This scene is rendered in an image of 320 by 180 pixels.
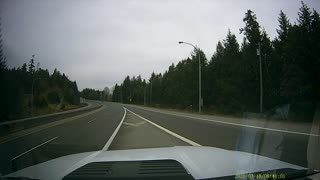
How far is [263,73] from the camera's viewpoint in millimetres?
59375

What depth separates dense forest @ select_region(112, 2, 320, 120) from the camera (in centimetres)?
3934

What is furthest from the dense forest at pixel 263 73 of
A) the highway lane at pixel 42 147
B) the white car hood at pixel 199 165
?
the white car hood at pixel 199 165

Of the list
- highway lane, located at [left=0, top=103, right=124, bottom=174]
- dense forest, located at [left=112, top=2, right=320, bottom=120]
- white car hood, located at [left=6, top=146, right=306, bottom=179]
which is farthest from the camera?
dense forest, located at [left=112, top=2, right=320, bottom=120]

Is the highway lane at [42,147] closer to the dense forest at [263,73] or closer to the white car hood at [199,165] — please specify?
the white car hood at [199,165]

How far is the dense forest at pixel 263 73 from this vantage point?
3934 cm

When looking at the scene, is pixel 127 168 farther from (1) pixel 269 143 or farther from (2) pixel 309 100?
(2) pixel 309 100

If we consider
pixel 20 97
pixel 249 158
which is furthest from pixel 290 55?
pixel 249 158

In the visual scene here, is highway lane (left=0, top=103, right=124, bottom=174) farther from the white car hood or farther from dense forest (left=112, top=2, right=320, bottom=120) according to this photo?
dense forest (left=112, top=2, right=320, bottom=120)

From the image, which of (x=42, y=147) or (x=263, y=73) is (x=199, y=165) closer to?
(x=42, y=147)

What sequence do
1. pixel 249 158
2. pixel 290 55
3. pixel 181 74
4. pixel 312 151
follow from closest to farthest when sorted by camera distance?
pixel 249 158
pixel 312 151
pixel 290 55
pixel 181 74

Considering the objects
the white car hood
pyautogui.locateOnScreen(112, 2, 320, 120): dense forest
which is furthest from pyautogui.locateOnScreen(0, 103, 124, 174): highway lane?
pyautogui.locateOnScreen(112, 2, 320, 120): dense forest

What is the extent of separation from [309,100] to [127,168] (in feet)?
122

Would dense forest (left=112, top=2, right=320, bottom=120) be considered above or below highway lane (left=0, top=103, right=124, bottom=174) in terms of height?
above

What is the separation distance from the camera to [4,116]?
31359 millimetres
